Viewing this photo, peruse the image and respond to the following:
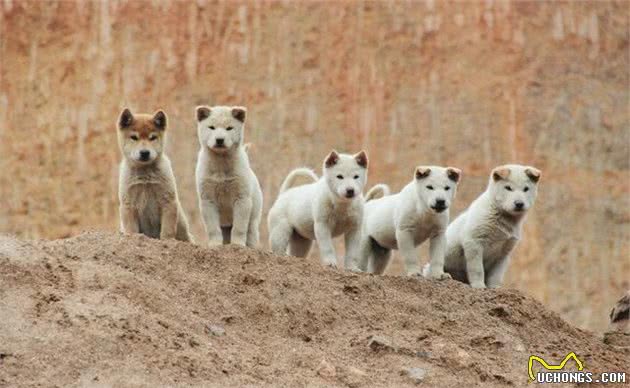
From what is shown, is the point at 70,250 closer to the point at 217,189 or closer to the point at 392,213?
the point at 217,189

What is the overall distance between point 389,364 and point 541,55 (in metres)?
11.2

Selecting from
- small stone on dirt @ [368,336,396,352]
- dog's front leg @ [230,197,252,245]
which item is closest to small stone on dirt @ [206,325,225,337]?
small stone on dirt @ [368,336,396,352]

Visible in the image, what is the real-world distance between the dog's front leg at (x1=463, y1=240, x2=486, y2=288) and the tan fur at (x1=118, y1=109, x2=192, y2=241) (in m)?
2.44

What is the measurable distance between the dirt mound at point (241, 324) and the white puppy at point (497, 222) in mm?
823

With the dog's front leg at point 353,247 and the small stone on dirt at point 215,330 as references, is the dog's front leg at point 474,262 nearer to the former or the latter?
the dog's front leg at point 353,247

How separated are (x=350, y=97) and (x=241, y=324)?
10.4 metres

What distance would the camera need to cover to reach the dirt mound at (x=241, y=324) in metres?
7.84

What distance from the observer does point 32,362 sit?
25.1ft

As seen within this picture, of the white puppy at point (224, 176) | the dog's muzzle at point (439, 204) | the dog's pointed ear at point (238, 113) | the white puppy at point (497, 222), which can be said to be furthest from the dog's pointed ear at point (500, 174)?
the dog's pointed ear at point (238, 113)

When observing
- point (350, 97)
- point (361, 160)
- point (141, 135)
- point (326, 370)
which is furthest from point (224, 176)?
point (350, 97)

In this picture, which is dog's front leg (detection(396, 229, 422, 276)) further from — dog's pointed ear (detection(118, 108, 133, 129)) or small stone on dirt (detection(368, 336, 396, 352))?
dog's pointed ear (detection(118, 108, 133, 129))

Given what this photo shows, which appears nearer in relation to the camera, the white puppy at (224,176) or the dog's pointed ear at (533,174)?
the white puppy at (224,176)

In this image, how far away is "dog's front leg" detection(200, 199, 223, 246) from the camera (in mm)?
10594

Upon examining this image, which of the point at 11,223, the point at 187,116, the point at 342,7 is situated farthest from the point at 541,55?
the point at 11,223
